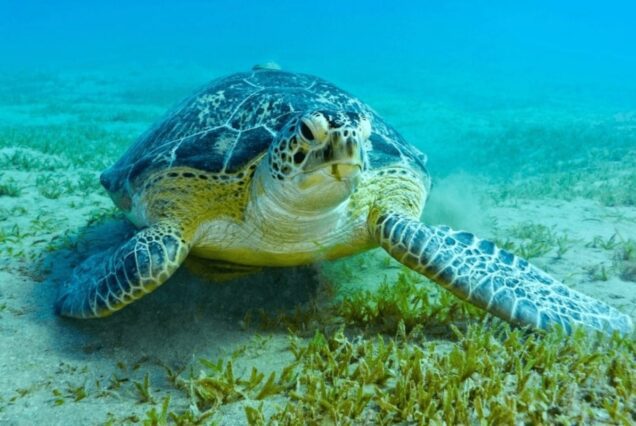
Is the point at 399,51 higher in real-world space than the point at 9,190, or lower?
higher

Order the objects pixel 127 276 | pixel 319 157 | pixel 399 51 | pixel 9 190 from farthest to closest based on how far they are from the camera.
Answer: pixel 399 51
pixel 9 190
pixel 127 276
pixel 319 157

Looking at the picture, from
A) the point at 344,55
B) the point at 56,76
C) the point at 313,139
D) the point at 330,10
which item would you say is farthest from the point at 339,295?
the point at 330,10

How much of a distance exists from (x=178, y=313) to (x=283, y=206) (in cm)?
109

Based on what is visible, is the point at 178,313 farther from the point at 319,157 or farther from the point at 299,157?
the point at 319,157

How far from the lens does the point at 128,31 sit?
2758 inches

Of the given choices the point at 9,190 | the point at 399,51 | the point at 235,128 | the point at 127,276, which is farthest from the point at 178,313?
the point at 399,51

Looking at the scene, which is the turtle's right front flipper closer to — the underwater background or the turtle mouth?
the underwater background

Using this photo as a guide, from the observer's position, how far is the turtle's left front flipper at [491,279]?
2648mm

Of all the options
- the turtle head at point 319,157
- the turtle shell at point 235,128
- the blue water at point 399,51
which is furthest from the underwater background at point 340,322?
the blue water at point 399,51

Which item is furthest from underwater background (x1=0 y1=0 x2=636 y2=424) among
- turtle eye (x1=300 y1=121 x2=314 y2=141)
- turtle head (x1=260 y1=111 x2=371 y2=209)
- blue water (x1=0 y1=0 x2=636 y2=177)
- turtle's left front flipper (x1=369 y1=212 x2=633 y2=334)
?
blue water (x1=0 y1=0 x2=636 y2=177)

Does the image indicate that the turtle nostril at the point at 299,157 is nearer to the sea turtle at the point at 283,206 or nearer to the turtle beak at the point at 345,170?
the sea turtle at the point at 283,206

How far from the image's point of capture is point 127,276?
299 centimetres

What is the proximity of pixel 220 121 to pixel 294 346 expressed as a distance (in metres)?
2.00

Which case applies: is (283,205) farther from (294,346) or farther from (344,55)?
(344,55)
